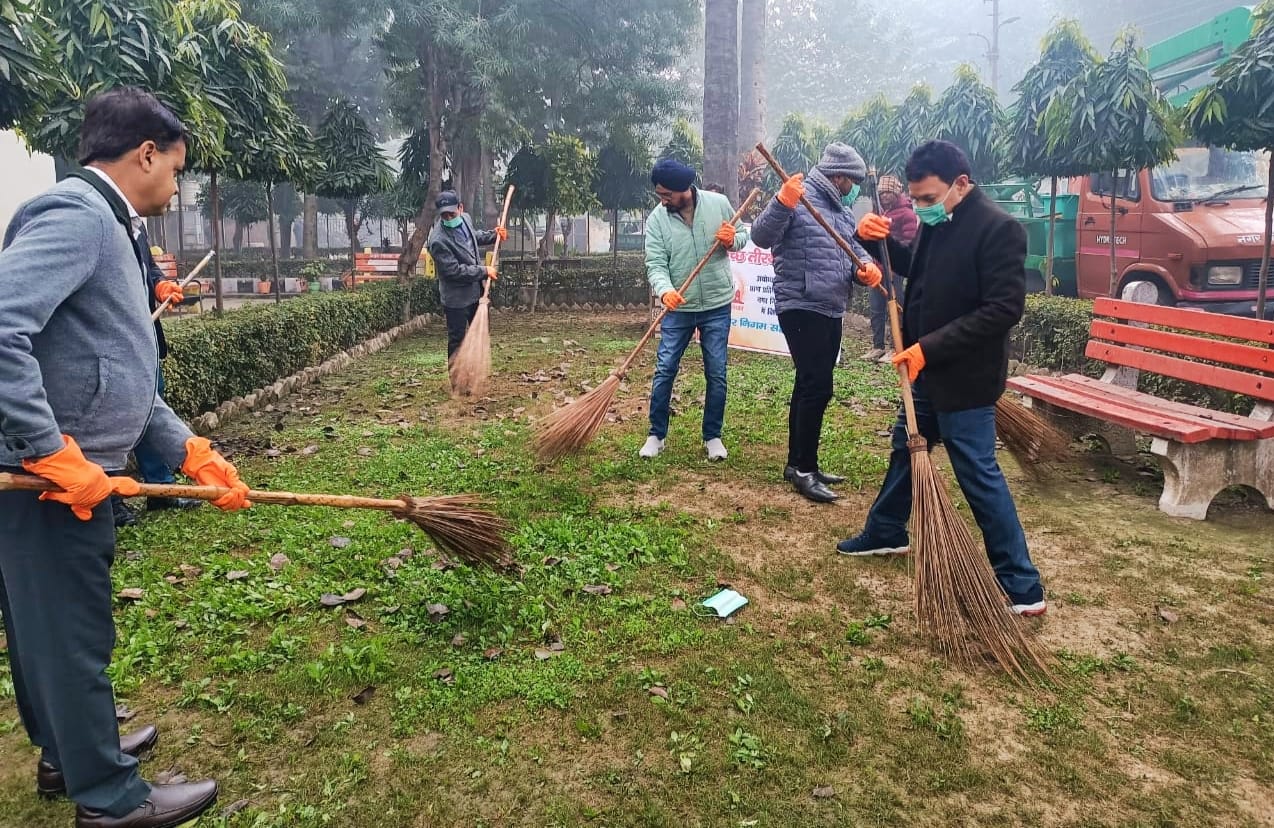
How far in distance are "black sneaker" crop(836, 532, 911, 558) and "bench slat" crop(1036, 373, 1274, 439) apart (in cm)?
186

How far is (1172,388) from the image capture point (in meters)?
5.70

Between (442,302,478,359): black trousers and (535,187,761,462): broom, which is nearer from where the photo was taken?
(535,187,761,462): broom

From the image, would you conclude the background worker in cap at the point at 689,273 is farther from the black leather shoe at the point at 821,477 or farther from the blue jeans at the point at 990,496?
the blue jeans at the point at 990,496

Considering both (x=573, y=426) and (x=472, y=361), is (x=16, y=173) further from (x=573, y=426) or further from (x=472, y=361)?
(x=573, y=426)

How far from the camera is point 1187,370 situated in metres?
5.00

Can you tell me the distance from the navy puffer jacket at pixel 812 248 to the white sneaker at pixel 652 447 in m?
1.39

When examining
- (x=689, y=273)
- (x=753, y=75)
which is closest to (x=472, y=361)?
(x=689, y=273)

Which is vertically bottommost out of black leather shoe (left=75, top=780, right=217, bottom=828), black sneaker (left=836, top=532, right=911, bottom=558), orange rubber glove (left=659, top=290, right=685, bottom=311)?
black leather shoe (left=75, top=780, right=217, bottom=828)

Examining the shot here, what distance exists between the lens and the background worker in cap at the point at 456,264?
25.3 ft

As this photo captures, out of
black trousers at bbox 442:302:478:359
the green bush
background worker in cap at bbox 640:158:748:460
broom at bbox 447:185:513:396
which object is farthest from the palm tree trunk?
background worker in cap at bbox 640:158:748:460

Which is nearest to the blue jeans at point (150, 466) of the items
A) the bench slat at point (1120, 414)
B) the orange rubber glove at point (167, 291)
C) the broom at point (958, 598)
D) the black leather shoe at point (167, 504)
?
the black leather shoe at point (167, 504)

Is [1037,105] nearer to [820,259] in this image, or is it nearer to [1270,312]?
[1270,312]

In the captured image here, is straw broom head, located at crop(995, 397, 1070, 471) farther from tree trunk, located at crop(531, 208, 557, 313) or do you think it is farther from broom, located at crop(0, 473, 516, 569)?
tree trunk, located at crop(531, 208, 557, 313)

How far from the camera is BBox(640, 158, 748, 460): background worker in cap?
18.0 feet
